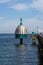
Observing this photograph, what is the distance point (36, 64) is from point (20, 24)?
10624 cm

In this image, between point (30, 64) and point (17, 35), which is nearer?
point (30, 64)

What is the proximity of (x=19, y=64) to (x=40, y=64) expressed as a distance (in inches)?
207

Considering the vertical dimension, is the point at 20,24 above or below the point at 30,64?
above

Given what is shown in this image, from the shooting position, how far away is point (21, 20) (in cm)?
16750

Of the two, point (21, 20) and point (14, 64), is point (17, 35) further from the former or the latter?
point (14, 64)

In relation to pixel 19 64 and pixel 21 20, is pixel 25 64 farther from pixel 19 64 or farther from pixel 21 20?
pixel 21 20

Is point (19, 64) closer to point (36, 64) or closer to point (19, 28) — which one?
point (36, 64)

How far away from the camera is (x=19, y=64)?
63531mm

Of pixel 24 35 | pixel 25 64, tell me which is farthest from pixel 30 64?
pixel 24 35

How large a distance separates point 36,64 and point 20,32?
326 ft

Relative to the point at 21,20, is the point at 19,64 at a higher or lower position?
lower

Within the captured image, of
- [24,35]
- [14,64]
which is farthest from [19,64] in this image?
[24,35]

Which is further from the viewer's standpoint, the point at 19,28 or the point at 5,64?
the point at 19,28

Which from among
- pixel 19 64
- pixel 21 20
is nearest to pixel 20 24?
pixel 21 20
